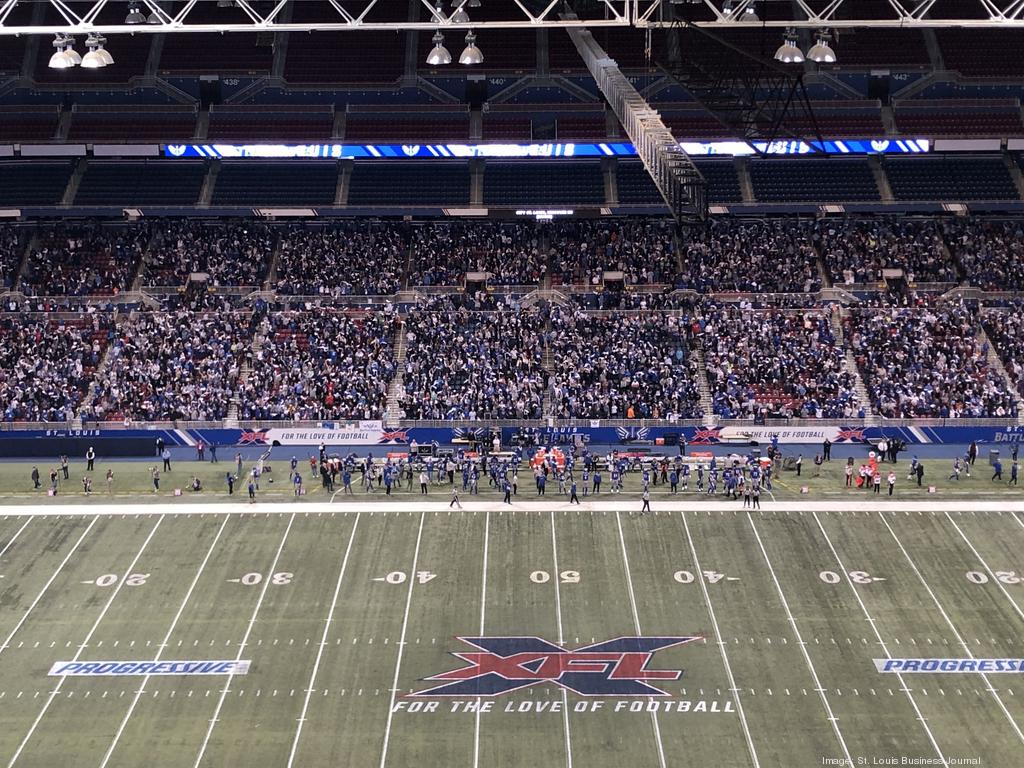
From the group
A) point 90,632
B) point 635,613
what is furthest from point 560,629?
point 90,632

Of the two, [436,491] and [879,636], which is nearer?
[879,636]

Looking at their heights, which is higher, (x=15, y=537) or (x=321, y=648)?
(x=15, y=537)

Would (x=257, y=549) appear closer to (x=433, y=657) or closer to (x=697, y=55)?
(x=433, y=657)

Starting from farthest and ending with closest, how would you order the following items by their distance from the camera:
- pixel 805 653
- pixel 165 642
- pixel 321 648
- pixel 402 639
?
pixel 402 639 → pixel 165 642 → pixel 321 648 → pixel 805 653

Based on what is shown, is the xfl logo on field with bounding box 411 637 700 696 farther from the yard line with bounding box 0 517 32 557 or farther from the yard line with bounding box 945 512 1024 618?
the yard line with bounding box 0 517 32 557

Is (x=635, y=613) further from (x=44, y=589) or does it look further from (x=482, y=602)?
(x=44, y=589)

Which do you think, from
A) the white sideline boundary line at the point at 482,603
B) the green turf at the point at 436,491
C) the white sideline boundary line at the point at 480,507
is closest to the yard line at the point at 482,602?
the white sideline boundary line at the point at 482,603

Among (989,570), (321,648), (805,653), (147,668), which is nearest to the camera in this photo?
(147,668)
